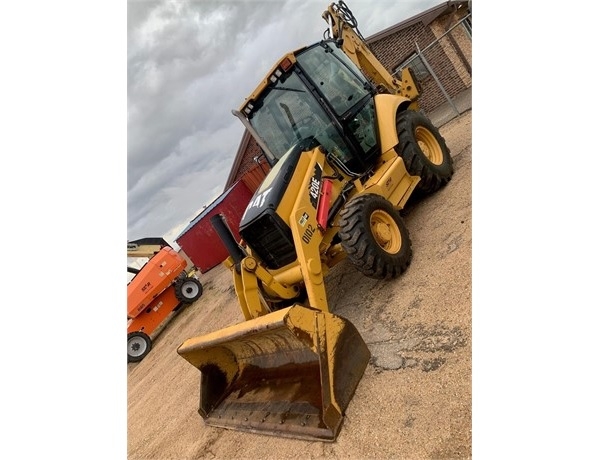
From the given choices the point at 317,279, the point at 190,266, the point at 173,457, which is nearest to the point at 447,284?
the point at 317,279

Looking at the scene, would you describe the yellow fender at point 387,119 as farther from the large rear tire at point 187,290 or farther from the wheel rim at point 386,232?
the large rear tire at point 187,290

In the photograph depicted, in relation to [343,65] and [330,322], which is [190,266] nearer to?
[343,65]

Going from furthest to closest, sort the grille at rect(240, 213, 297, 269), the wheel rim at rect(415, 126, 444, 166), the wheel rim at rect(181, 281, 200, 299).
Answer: the wheel rim at rect(181, 281, 200, 299)
the wheel rim at rect(415, 126, 444, 166)
the grille at rect(240, 213, 297, 269)

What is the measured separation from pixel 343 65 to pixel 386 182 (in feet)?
5.57

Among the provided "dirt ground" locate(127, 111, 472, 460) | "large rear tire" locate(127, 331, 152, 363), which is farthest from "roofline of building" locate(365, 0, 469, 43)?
"large rear tire" locate(127, 331, 152, 363)

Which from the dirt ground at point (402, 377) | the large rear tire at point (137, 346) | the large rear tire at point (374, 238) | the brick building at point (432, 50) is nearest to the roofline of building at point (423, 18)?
the brick building at point (432, 50)

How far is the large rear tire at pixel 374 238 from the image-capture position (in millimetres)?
3822

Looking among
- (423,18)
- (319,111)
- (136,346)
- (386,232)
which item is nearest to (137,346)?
(136,346)

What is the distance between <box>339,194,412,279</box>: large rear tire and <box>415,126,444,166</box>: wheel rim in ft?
5.46

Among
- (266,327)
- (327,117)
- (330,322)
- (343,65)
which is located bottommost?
(330,322)

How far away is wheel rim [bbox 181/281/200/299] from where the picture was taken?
10125 mm

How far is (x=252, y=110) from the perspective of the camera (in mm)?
5285

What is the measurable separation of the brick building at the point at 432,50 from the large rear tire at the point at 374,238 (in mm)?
10059

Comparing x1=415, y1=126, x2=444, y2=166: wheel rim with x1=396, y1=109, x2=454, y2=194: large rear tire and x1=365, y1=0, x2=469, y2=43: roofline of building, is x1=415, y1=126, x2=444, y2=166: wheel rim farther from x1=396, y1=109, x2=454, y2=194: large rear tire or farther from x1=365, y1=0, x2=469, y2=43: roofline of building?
x1=365, y1=0, x2=469, y2=43: roofline of building
